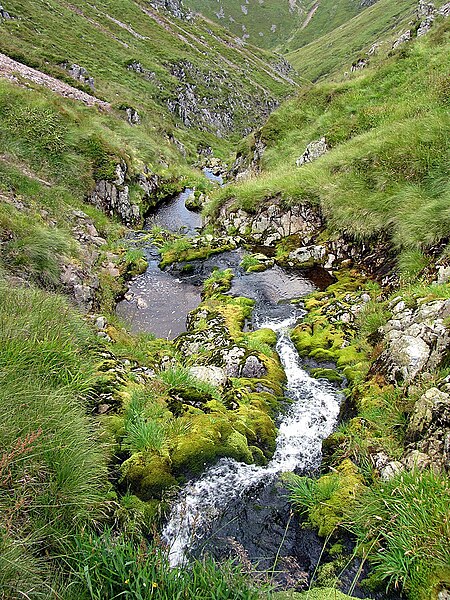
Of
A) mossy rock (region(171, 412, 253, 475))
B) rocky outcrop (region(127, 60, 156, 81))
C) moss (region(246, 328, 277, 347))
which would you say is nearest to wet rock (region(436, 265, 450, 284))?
moss (region(246, 328, 277, 347))

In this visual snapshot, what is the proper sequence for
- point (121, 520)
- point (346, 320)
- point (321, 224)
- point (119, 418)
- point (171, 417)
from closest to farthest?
point (121, 520)
point (119, 418)
point (171, 417)
point (346, 320)
point (321, 224)

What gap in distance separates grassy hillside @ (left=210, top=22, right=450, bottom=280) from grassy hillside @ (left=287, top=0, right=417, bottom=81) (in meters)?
112

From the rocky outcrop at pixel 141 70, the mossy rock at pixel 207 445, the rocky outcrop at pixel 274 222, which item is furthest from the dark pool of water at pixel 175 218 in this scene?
the rocky outcrop at pixel 141 70

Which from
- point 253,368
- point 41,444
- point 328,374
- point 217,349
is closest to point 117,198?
point 217,349

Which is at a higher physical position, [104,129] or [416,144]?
[104,129]

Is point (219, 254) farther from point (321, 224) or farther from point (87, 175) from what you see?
point (87, 175)

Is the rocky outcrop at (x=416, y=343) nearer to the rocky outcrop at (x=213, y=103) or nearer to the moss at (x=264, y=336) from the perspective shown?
the moss at (x=264, y=336)

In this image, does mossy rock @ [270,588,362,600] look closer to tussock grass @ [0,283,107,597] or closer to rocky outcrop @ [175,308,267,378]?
tussock grass @ [0,283,107,597]

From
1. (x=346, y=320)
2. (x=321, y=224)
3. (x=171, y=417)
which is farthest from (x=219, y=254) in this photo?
(x=171, y=417)

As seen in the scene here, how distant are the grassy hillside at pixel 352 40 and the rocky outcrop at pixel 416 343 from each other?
132582mm

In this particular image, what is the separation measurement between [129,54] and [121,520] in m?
71.1

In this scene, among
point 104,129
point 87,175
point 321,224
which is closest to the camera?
point 321,224

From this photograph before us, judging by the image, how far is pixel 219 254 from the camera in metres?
18.7

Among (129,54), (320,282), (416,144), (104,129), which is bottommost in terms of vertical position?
(320,282)
